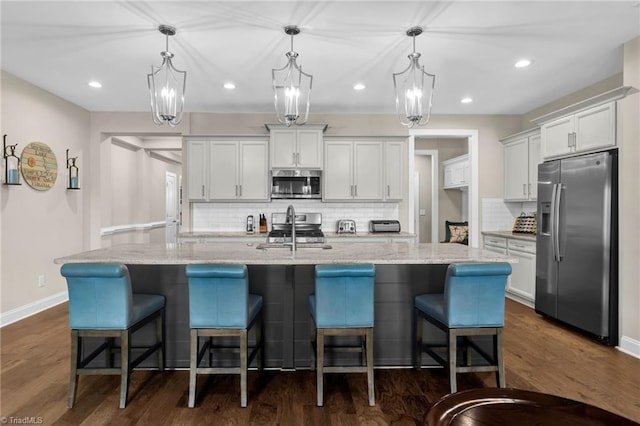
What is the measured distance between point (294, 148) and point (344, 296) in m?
3.17

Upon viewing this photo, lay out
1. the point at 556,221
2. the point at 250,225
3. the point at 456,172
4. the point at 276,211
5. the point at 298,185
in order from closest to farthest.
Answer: the point at 556,221
the point at 298,185
the point at 250,225
the point at 276,211
the point at 456,172

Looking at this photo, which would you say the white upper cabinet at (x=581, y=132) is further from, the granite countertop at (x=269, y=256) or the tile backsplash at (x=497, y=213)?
the granite countertop at (x=269, y=256)

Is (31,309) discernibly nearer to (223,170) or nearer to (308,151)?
(223,170)

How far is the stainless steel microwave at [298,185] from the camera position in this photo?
514cm

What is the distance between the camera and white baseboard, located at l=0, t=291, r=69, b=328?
3.80 metres

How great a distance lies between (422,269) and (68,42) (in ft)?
11.9

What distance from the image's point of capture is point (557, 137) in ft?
12.7

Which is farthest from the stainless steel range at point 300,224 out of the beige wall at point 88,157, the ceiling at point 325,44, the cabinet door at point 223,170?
the ceiling at point 325,44

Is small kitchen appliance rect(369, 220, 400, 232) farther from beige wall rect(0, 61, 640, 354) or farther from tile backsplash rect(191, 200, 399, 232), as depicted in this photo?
beige wall rect(0, 61, 640, 354)

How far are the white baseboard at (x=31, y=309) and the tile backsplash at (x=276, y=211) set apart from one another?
1.91 m

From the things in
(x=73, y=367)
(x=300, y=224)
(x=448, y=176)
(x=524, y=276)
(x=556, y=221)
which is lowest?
(x=73, y=367)

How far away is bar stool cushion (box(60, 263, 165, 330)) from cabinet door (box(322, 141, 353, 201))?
3285 mm

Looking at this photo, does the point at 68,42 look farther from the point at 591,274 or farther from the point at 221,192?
the point at 591,274

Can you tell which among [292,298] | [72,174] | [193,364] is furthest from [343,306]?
[72,174]
